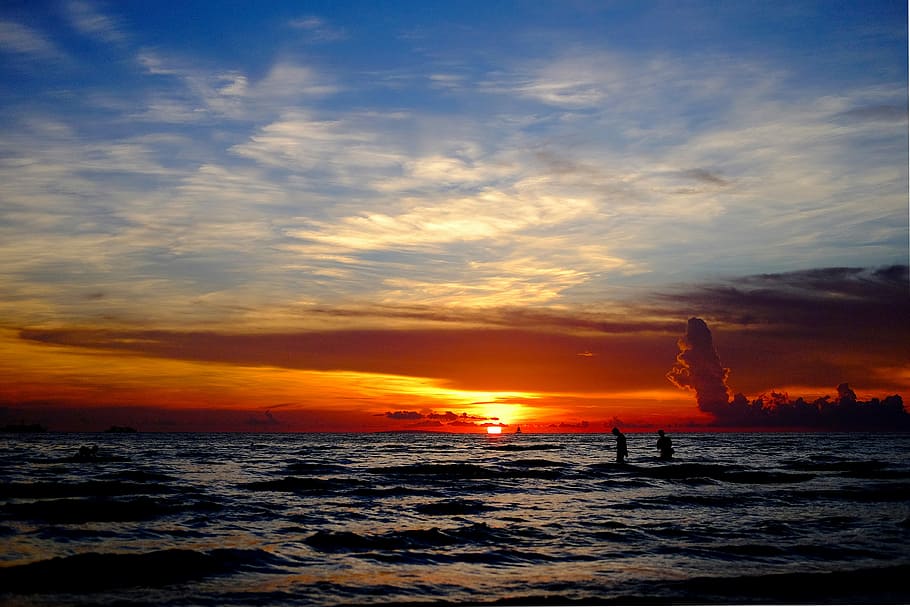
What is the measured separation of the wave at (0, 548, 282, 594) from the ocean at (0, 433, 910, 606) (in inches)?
2.8

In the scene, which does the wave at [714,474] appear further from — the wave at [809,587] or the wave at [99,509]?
the wave at [99,509]

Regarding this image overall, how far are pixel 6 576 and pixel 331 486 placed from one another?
23817 mm

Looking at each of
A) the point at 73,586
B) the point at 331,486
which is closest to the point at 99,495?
the point at 331,486

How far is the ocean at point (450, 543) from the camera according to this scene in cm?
1495

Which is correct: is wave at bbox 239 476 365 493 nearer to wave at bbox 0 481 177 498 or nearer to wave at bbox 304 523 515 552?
wave at bbox 0 481 177 498

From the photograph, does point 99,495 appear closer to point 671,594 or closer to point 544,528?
point 544,528

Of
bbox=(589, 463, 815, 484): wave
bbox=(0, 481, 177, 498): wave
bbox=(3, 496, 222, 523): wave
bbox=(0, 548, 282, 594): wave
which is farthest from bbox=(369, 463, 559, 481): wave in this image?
bbox=(0, 548, 282, 594): wave

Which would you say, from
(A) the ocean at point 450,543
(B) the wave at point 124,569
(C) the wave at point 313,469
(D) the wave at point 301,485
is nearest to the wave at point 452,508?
(A) the ocean at point 450,543

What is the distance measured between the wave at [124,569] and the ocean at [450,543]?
0.23 feet

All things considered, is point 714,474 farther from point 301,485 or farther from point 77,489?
point 77,489

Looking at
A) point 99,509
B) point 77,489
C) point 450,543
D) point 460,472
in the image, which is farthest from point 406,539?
point 460,472

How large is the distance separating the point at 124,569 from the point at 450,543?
9.19m

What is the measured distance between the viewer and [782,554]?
18734mm

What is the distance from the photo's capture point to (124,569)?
17312mm
